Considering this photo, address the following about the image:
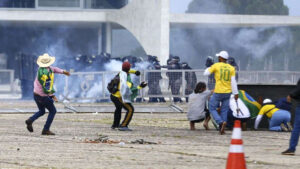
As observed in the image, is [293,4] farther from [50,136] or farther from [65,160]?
[65,160]

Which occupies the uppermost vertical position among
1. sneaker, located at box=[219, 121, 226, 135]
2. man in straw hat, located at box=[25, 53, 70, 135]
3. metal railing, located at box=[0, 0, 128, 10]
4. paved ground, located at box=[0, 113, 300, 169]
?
metal railing, located at box=[0, 0, 128, 10]

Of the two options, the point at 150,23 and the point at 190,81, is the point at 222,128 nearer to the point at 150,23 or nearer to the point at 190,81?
the point at 190,81

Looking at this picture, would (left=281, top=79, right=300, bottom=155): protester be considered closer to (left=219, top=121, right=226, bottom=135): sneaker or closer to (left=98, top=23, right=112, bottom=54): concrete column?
(left=219, top=121, right=226, bottom=135): sneaker

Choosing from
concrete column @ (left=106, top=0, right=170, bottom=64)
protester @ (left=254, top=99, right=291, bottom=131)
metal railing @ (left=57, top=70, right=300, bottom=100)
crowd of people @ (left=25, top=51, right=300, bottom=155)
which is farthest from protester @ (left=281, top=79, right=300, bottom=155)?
concrete column @ (left=106, top=0, right=170, bottom=64)

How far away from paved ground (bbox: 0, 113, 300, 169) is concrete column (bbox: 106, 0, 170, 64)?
28.8 m

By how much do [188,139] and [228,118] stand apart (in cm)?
264

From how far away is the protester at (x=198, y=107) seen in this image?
1769cm

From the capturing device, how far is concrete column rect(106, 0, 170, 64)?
158 ft

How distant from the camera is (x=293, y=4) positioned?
56.2 meters

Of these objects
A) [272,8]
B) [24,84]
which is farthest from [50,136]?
[272,8]

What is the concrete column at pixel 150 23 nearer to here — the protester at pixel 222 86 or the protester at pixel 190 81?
the protester at pixel 190 81

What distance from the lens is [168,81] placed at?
26.9m

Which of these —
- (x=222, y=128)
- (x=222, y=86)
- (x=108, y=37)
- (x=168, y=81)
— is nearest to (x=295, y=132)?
(x=222, y=128)

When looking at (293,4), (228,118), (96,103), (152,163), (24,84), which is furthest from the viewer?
(293,4)
